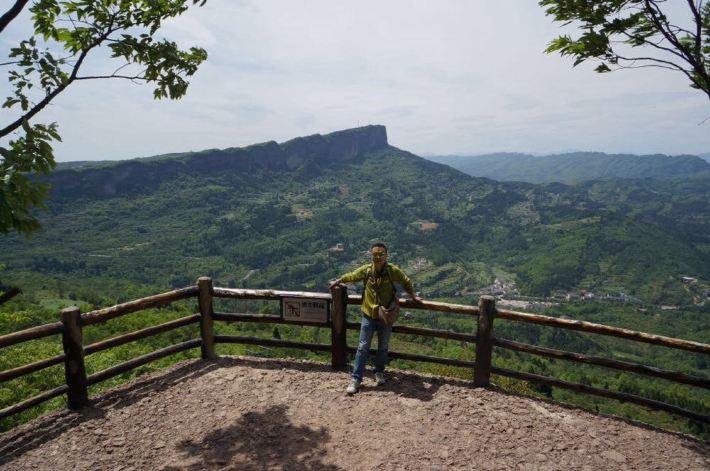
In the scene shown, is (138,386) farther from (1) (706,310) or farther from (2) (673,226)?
(2) (673,226)

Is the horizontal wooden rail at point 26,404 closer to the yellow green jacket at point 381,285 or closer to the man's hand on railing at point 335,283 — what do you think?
the man's hand on railing at point 335,283

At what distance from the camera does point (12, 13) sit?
332 centimetres

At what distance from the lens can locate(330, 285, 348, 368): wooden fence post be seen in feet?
21.9

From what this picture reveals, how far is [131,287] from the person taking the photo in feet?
261

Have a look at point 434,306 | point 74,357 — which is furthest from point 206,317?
point 434,306

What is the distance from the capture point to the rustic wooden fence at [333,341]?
5.33 meters

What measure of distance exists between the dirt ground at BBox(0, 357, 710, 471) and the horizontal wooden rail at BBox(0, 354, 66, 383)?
2.34ft

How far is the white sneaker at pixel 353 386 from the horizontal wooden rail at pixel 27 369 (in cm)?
386

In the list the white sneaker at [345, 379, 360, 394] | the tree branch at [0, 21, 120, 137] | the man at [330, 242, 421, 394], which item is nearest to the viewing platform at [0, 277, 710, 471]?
the white sneaker at [345, 379, 360, 394]

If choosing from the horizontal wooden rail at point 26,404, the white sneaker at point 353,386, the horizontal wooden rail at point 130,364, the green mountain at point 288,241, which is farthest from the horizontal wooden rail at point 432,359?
the green mountain at point 288,241

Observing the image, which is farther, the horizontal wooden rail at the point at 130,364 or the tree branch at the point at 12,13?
the horizontal wooden rail at the point at 130,364

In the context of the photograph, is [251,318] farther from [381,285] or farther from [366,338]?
[381,285]

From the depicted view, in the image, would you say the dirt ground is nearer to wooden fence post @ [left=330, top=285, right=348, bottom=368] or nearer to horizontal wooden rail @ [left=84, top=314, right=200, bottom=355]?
wooden fence post @ [left=330, top=285, right=348, bottom=368]

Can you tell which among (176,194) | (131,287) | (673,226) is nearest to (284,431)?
(131,287)
